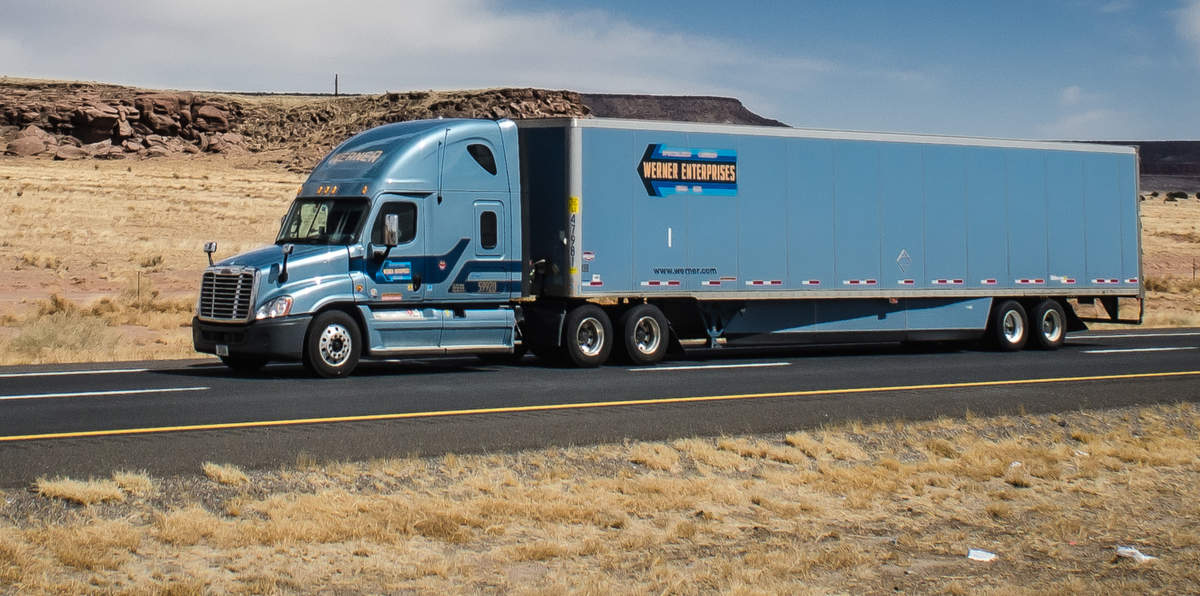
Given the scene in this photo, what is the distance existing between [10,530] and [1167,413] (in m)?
12.2

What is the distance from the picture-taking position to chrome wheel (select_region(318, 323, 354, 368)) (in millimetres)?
17609

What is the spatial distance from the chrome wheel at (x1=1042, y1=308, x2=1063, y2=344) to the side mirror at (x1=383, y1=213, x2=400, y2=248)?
498 inches

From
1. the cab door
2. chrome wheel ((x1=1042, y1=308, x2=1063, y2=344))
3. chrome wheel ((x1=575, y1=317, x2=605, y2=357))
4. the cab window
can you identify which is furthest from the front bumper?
chrome wheel ((x1=1042, y1=308, x2=1063, y2=344))

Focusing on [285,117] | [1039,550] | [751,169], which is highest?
[285,117]

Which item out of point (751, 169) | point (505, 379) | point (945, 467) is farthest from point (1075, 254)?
point (945, 467)

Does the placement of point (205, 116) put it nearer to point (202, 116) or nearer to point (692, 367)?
point (202, 116)

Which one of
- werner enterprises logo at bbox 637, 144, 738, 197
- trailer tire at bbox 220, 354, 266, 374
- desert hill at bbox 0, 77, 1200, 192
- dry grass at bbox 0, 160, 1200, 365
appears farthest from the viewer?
desert hill at bbox 0, 77, 1200, 192

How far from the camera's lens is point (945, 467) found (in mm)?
11461

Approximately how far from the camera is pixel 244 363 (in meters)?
18.8

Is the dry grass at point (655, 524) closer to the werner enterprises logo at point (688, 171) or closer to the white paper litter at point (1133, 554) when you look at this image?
the white paper litter at point (1133, 554)

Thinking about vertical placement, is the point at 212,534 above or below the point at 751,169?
below

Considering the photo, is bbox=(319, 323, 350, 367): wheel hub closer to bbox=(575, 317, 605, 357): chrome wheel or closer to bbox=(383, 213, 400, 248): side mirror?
bbox=(383, 213, 400, 248): side mirror

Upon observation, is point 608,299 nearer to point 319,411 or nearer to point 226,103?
point 319,411

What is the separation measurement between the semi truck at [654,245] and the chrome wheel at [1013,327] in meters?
0.06
